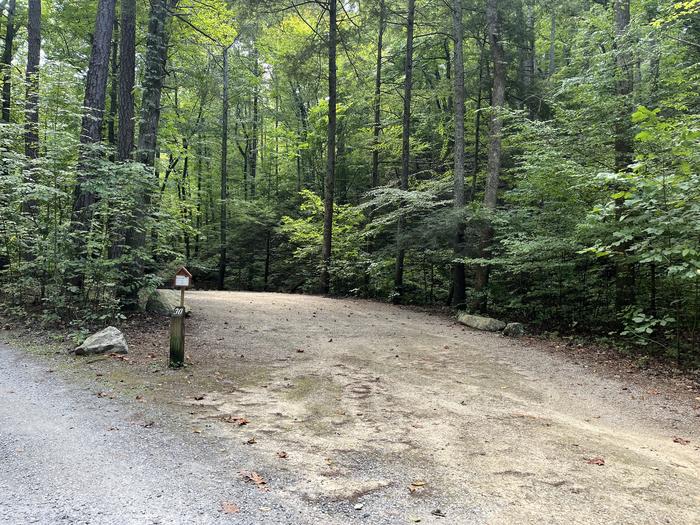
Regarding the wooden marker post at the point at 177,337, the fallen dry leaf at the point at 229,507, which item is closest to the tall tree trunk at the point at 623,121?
the wooden marker post at the point at 177,337

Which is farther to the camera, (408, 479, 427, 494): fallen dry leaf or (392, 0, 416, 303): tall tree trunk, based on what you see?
(392, 0, 416, 303): tall tree trunk

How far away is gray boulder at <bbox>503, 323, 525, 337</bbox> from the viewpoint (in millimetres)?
9273

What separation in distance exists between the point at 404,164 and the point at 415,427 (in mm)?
11202

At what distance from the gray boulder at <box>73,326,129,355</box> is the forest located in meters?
0.91

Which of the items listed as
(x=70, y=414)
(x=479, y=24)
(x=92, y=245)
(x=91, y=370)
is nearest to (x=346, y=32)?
(x=479, y=24)

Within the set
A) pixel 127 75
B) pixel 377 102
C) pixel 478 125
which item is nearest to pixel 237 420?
pixel 127 75

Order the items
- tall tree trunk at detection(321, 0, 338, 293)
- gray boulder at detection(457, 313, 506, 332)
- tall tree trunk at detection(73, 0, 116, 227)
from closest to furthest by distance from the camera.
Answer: tall tree trunk at detection(73, 0, 116, 227) → gray boulder at detection(457, 313, 506, 332) → tall tree trunk at detection(321, 0, 338, 293)

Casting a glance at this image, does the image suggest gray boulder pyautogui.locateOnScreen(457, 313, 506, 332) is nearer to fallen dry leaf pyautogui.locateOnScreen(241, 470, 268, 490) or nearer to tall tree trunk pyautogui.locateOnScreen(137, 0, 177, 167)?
fallen dry leaf pyautogui.locateOnScreen(241, 470, 268, 490)

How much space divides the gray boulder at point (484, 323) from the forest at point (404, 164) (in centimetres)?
103

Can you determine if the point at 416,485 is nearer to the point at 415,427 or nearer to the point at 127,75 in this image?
the point at 415,427

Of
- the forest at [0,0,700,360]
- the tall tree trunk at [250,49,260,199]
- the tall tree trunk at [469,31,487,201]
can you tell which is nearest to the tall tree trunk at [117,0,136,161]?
the forest at [0,0,700,360]

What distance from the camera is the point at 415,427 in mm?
4219

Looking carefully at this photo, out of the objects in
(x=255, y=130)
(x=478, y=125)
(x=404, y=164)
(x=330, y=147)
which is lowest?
(x=404, y=164)

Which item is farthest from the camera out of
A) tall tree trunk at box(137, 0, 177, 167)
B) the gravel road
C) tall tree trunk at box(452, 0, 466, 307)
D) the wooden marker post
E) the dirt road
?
tall tree trunk at box(452, 0, 466, 307)
